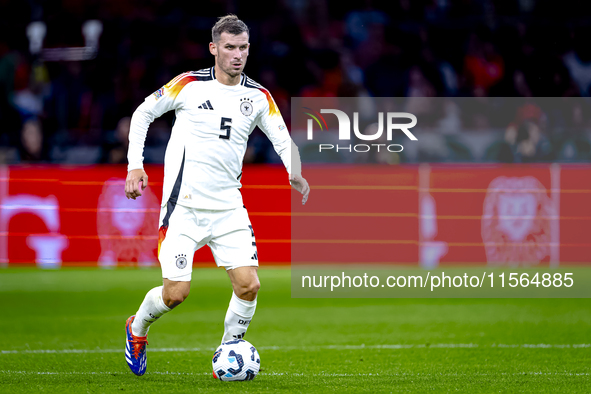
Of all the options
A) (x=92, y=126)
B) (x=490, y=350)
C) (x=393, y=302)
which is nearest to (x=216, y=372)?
(x=490, y=350)

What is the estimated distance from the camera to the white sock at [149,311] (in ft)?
17.5

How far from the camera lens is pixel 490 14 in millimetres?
14234

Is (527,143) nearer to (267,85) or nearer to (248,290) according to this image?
(267,85)

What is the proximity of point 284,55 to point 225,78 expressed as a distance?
29.2 feet

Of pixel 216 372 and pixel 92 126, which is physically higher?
pixel 92 126

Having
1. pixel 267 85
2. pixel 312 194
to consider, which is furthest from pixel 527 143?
pixel 267 85

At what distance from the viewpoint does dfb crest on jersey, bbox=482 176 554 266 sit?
440 inches

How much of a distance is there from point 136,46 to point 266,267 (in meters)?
5.22

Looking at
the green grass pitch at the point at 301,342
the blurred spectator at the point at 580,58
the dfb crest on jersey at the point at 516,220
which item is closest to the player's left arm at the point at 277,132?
the green grass pitch at the point at 301,342

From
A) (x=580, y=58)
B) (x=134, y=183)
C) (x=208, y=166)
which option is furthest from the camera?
(x=580, y=58)

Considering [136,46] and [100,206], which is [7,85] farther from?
[100,206]

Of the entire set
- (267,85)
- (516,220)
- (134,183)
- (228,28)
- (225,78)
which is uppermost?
(267,85)

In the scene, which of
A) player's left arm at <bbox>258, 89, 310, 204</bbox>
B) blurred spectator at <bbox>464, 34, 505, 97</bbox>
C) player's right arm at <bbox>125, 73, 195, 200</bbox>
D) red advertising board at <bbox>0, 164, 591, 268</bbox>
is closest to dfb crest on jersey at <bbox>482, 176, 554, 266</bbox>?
red advertising board at <bbox>0, 164, 591, 268</bbox>

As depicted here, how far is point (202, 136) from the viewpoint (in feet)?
17.3
